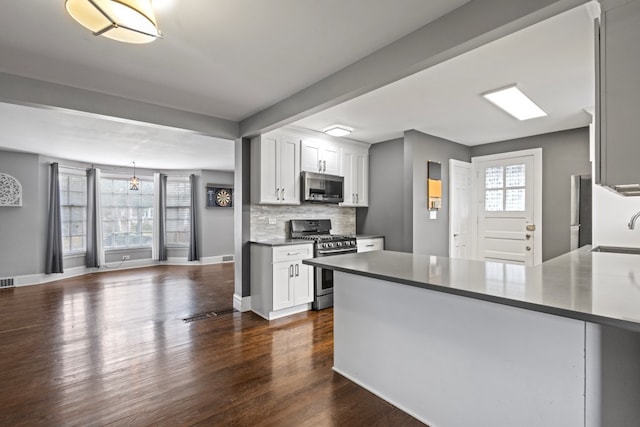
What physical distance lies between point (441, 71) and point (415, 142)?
1.76 metres

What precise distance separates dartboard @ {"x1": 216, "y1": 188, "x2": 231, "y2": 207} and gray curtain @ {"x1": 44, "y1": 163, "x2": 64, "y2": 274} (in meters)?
3.21

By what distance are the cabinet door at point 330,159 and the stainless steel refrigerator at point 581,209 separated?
115 inches

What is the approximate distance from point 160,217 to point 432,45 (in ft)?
24.9

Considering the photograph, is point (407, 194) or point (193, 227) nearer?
point (407, 194)

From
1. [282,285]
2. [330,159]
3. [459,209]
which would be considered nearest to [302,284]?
[282,285]

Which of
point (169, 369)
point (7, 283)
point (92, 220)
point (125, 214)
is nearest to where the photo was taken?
point (169, 369)

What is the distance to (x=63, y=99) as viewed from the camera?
8.98ft

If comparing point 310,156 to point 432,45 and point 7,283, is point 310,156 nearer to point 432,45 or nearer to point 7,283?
point 432,45

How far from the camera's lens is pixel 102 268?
6.96 metres

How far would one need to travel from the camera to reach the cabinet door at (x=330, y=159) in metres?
4.52

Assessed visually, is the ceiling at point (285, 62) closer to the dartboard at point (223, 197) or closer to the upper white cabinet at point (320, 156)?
the upper white cabinet at point (320, 156)

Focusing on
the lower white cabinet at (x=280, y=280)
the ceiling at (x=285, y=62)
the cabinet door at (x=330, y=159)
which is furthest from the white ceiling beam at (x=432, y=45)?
the lower white cabinet at (x=280, y=280)

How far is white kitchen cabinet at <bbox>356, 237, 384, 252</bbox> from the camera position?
4.49 m

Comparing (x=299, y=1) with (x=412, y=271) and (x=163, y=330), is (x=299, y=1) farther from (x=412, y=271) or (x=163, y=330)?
(x=163, y=330)
